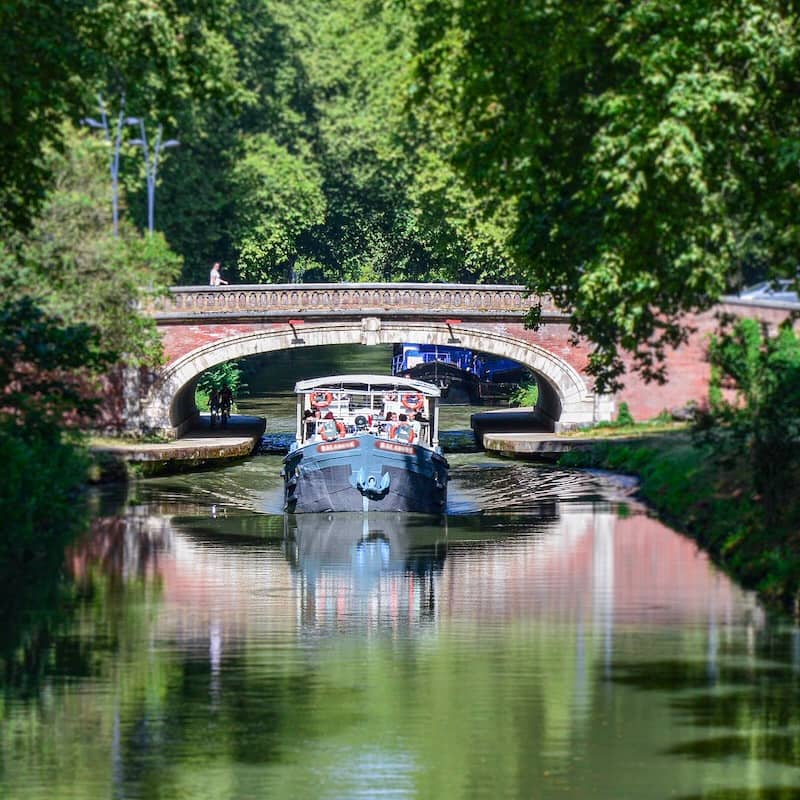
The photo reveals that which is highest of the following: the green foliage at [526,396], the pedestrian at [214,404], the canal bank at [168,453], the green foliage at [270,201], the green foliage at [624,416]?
the green foliage at [270,201]

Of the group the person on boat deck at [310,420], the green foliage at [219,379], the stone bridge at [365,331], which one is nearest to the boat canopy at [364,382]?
the person on boat deck at [310,420]

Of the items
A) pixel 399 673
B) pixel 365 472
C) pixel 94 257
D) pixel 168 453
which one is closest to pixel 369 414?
pixel 365 472

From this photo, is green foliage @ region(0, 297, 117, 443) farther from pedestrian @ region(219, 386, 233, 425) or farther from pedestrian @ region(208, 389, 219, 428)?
pedestrian @ region(219, 386, 233, 425)

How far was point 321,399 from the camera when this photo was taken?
45781 mm

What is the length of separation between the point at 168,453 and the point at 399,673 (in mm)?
29112

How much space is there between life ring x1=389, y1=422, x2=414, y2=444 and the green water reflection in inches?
281

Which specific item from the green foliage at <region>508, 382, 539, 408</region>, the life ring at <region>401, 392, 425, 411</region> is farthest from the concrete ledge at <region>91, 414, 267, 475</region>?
the green foliage at <region>508, 382, 539, 408</region>

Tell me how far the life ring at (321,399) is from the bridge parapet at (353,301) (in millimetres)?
11430

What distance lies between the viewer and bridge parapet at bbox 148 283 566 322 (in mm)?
56906

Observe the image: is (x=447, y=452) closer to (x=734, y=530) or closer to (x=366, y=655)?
(x=734, y=530)

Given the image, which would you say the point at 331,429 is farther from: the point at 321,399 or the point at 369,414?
the point at 321,399

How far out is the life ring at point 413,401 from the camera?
4541 centimetres

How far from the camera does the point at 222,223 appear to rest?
7169 cm

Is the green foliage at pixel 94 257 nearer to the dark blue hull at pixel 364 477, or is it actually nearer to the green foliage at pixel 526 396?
the dark blue hull at pixel 364 477
